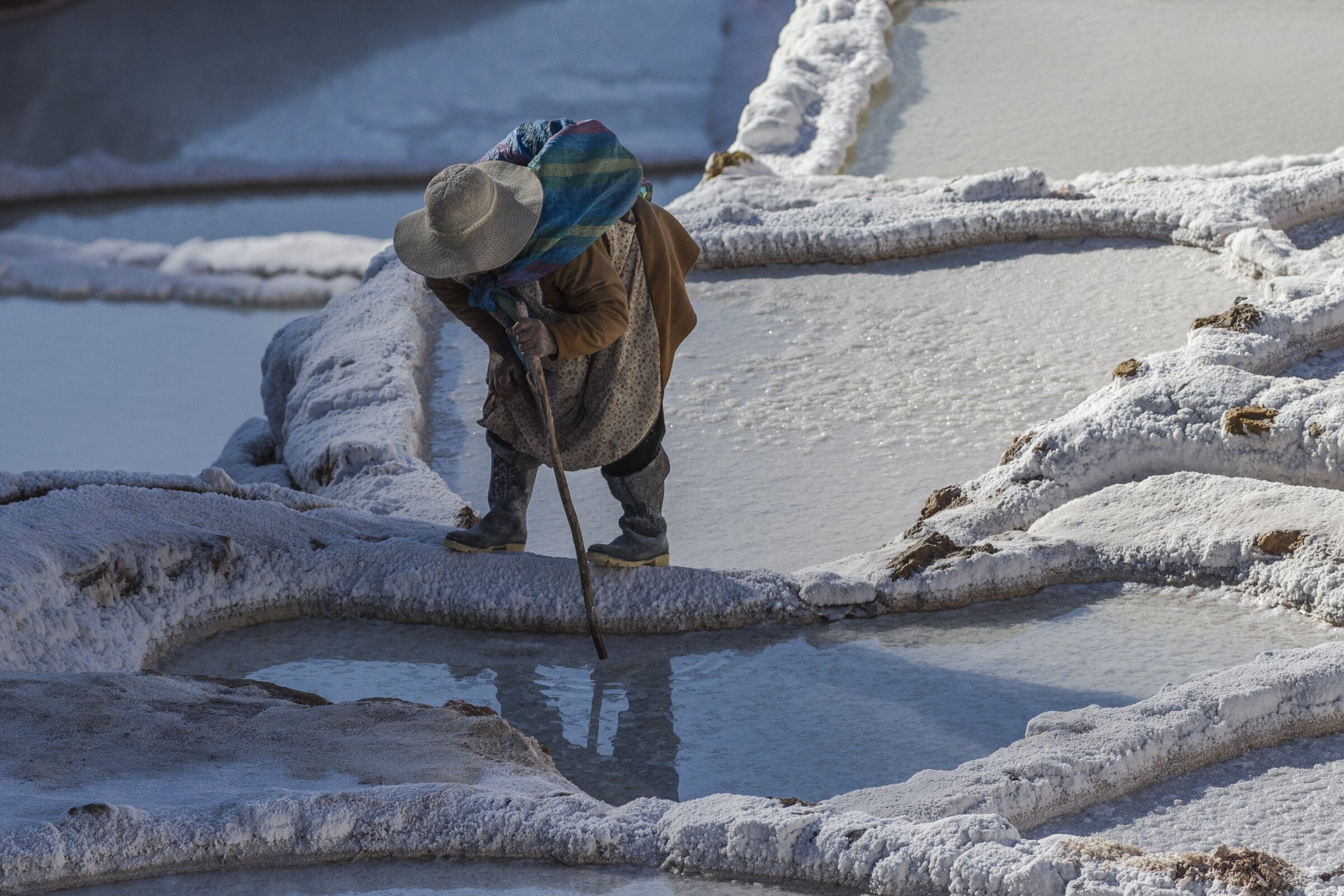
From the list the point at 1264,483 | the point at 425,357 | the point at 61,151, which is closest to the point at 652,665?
the point at 1264,483

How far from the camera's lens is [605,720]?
6.97 feet

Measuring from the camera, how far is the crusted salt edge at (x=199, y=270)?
27.7 feet

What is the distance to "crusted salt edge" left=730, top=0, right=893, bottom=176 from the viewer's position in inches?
209

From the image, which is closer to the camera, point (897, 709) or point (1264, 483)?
point (897, 709)

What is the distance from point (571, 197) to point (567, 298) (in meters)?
0.16

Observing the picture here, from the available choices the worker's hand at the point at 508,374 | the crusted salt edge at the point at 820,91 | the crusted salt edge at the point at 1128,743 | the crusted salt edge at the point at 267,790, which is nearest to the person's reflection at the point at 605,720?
the crusted salt edge at the point at 267,790

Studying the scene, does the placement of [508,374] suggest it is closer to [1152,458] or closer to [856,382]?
[1152,458]

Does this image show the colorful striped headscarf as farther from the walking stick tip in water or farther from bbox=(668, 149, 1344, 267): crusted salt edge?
bbox=(668, 149, 1344, 267): crusted salt edge

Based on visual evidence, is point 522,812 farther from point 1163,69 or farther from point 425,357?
point 1163,69

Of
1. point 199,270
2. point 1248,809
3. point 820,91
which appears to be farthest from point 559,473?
point 199,270

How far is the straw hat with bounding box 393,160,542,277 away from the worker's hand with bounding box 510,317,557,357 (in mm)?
96

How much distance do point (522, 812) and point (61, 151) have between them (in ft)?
35.4

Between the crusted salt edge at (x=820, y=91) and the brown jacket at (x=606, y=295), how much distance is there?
264 centimetres

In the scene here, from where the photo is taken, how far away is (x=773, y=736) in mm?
2018
